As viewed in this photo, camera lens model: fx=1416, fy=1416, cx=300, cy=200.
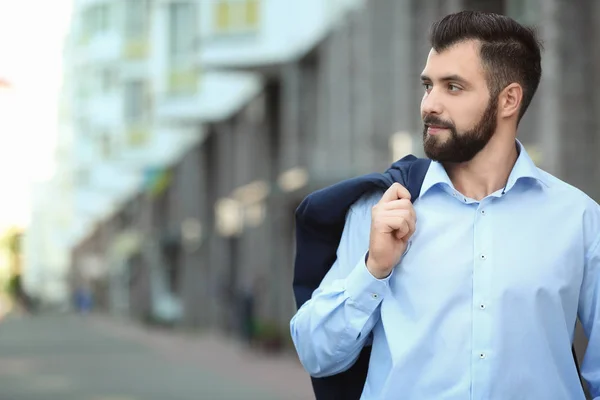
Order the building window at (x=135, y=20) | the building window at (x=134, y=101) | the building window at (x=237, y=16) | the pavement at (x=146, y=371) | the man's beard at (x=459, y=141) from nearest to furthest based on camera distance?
the man's beard at (x=459, y=141), the pavement at (x=146, y=371), the building window at (x=237, y=16), the building window at (x=134, y=101), the building window at (x=135, y=20)

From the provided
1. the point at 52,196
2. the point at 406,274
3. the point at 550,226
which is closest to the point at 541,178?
the point at 550,226

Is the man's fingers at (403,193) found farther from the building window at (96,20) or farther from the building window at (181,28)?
the building window at (96,20)

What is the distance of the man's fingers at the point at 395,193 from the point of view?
3076 millimetres

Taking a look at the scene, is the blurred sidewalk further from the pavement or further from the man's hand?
the man's hand

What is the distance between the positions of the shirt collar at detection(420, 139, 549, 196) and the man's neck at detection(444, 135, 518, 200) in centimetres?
3

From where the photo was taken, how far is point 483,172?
3.18 m

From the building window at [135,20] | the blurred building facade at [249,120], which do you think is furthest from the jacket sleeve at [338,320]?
the building window at [135,20]

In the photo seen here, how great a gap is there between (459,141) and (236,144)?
3716 cm

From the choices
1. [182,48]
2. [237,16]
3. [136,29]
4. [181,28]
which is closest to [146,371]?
[237,16]

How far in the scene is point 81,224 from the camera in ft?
316

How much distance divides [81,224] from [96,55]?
106 ft

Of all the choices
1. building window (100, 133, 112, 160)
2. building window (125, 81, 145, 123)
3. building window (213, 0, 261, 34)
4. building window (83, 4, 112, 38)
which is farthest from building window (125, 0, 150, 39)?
building window (213, 0, 261, 34)

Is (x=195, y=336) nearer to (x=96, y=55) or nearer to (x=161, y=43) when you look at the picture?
(x=161, y=43)

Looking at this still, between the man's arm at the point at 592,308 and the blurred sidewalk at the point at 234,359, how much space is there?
14.3m
